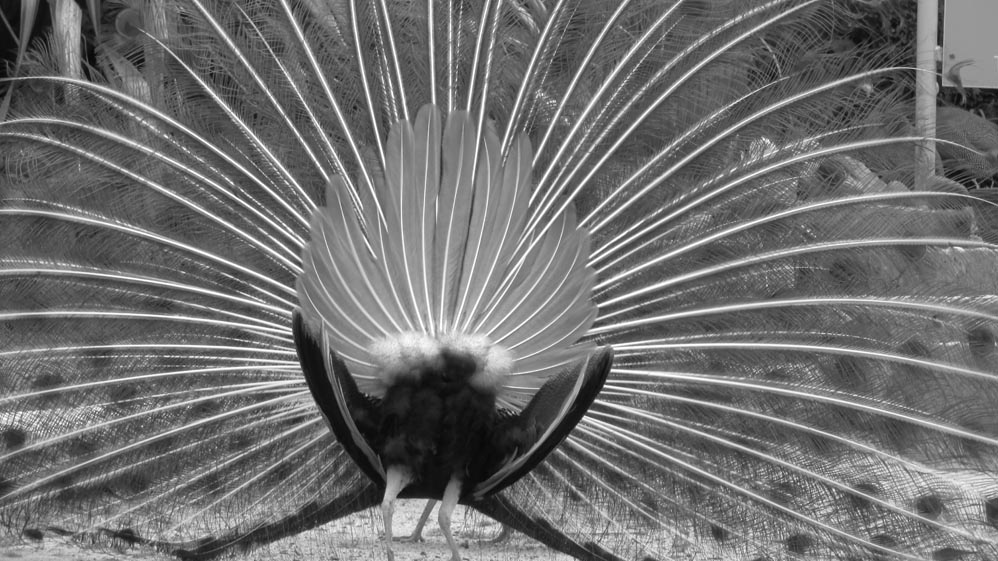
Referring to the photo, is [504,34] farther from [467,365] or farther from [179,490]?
[179,490]

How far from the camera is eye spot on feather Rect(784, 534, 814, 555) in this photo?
434 centimetres

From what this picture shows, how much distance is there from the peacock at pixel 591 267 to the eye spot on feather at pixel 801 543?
0.04 feet

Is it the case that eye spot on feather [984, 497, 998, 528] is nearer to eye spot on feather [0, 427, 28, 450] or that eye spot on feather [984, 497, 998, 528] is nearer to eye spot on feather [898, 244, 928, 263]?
eye spot on feather [898, 244, 928, 263]

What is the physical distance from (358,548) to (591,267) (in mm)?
1698

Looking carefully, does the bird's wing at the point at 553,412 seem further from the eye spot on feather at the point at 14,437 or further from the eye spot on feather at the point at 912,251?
the eye spot on feather at the point at 14,437

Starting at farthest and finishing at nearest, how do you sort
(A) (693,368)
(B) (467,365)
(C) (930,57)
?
(C) (930,57) → (A) (693,368) → (B) (467,365)

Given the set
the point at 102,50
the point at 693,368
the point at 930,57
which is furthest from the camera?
the point at 930,57

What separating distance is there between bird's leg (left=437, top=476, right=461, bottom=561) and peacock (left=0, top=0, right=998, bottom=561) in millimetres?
643

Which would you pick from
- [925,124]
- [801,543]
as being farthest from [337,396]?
[925,124]

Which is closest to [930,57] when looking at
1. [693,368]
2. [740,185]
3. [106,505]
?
[740,185]

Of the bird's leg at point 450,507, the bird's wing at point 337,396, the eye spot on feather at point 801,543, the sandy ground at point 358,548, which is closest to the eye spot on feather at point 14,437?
the sandy ground at point 358,548

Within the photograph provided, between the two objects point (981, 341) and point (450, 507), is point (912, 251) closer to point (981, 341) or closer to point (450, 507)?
point (981, 341)

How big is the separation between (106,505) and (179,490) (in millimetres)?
258

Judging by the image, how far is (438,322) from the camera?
3.90 meters
